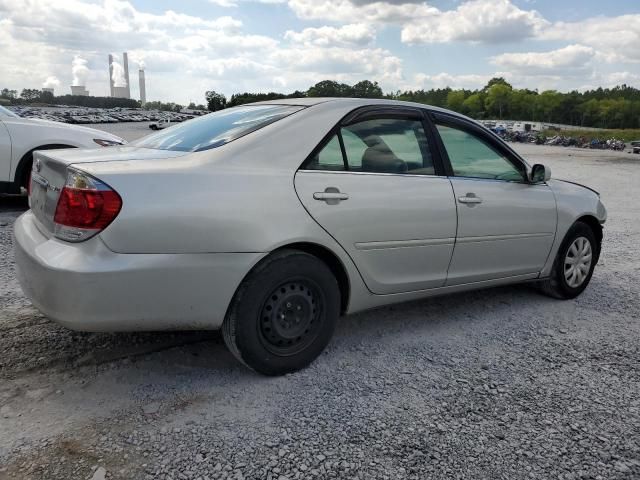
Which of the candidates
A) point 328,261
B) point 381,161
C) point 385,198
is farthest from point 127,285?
point 381,161

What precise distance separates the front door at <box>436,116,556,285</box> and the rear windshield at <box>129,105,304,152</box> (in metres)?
1.27

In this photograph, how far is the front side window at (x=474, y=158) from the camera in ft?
13.0

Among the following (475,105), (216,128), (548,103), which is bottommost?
(216,128)

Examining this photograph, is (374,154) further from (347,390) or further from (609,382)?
(609,382)

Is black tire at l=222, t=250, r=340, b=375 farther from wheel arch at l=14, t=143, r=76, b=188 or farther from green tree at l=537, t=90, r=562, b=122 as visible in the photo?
green tree at l=537, t=90, r=562, b=122

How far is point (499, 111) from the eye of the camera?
484 ft

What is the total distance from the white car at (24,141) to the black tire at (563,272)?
5525mm

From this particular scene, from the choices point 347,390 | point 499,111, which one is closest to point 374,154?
point 347,390

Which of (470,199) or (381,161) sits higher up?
(381,161)

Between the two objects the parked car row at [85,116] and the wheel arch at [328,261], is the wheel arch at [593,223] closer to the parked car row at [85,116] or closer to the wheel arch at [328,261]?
the wheel arch at [328,261]

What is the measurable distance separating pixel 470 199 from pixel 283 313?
1.66 m

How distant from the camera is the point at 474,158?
4.11m

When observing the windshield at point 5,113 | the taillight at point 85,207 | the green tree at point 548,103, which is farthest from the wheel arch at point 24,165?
the green tree at point 548,103

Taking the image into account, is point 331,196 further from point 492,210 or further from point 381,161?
point 492,210
